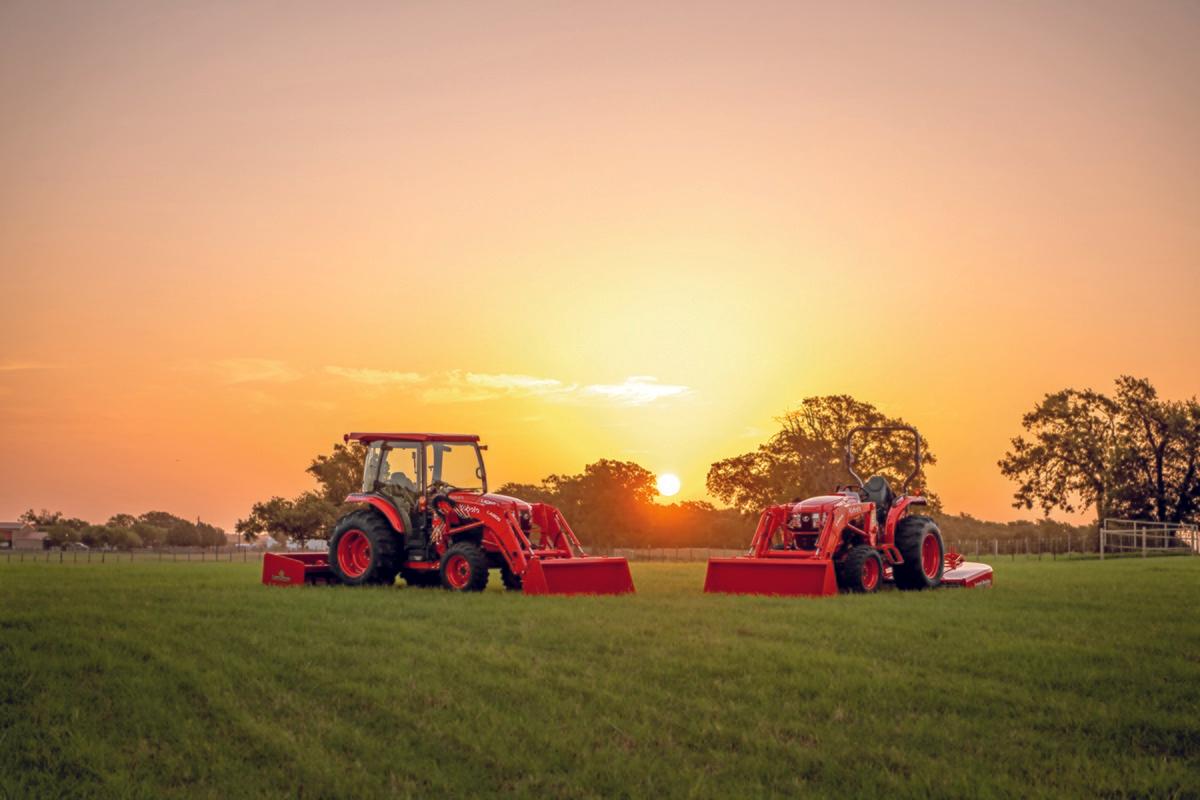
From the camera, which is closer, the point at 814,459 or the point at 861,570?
the point at 861,570

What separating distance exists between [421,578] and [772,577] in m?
6.12

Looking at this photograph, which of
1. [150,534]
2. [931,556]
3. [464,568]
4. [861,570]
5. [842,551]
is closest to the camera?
[861,570]

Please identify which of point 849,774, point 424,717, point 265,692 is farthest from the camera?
point 265,692

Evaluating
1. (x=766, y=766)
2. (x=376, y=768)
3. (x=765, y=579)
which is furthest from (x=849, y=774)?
(x=765, y=579)

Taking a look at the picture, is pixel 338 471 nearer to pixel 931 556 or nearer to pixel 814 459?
pixel 814 459

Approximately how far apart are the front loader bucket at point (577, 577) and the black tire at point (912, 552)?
495 cm

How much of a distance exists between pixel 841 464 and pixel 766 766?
164 feet

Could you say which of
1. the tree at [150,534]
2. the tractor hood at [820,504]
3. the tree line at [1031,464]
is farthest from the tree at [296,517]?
the tractor hood at [820,504]

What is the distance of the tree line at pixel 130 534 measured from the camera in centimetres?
9244

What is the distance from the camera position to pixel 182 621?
1248 centimetres

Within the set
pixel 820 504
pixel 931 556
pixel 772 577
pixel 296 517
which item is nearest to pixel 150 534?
pixel 296 517

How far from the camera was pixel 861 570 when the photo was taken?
55.6 feet

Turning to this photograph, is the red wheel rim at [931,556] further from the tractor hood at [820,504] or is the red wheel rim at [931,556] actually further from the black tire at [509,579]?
the black tire at [509,579]

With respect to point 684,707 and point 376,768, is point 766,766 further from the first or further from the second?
point 376,768
